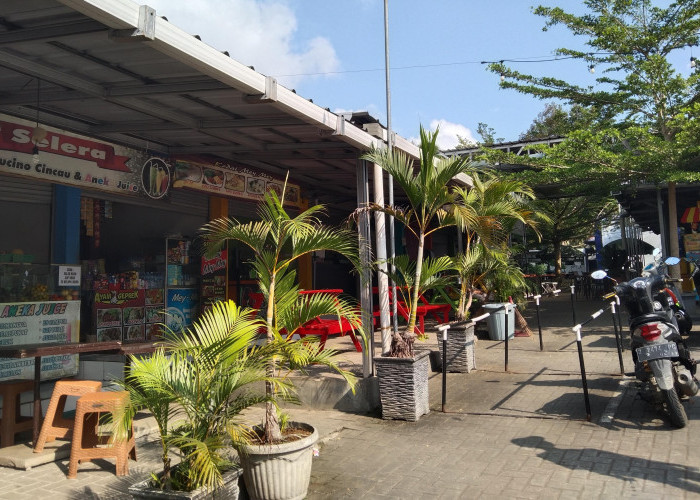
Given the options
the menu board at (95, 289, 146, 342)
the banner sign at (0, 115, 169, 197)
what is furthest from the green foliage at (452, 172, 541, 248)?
the menu board at (95, 289, 146, 342)

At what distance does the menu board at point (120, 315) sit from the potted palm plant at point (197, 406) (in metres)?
5.13

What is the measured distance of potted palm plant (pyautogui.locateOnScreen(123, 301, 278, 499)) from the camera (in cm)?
333

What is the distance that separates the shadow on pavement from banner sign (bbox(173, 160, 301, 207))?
17.1 feet

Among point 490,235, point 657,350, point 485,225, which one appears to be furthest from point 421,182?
point 657,350

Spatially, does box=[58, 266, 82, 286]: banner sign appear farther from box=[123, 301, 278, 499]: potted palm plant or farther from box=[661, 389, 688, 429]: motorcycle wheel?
box=[661, 389, 688, 429]: motorcycle wheel

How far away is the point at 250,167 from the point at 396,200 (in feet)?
19.7

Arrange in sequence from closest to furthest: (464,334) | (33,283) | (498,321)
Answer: (33,283), (464,334), (498,321)

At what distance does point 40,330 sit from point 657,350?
668 cm

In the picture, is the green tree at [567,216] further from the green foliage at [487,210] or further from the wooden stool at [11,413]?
the wooden stool at [11,413]

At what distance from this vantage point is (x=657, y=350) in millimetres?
5211

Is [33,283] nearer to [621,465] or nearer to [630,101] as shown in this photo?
[621,465]

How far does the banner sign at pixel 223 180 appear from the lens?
28.4 feet

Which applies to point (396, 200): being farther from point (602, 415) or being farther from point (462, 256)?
point (602, 415)

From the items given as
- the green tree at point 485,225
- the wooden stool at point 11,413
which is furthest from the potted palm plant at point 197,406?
the green tree at point 485,225
